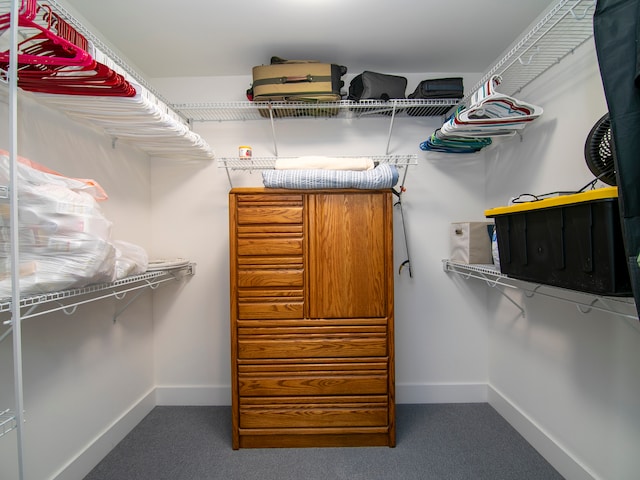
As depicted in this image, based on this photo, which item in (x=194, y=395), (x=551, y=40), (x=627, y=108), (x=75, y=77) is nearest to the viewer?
(x=627, y=108)

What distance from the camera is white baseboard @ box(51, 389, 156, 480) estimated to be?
4.72 ft

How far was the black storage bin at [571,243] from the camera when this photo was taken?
0.84 m

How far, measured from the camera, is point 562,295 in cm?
150

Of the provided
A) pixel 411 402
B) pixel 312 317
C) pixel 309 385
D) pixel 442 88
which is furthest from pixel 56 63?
pixel 411 402

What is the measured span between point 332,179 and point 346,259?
47 centimetres

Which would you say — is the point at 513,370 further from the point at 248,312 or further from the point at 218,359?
the point at 218,359

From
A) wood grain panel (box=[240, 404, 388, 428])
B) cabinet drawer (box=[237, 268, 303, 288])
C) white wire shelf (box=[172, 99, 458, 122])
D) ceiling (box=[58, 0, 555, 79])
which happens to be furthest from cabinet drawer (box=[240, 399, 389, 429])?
ceiling (box=[58, 0, 555, 79])

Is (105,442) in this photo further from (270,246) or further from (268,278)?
(270,246)

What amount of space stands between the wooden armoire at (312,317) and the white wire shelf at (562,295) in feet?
1.78

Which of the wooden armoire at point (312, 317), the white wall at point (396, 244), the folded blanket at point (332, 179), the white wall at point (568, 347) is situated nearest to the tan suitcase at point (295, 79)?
the white wall at point (396, 244)

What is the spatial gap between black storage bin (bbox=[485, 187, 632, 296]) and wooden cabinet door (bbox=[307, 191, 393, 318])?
66 centimetres

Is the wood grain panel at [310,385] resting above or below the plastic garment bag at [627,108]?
below

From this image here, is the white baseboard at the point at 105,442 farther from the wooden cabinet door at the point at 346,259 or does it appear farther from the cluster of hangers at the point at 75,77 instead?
the cluster of hangers at the point at 75,77

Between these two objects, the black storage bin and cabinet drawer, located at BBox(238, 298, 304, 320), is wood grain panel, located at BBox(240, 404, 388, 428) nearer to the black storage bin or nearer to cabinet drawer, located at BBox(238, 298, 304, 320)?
cabinet drawer, located at BBox(238, 298, 304, 320)
